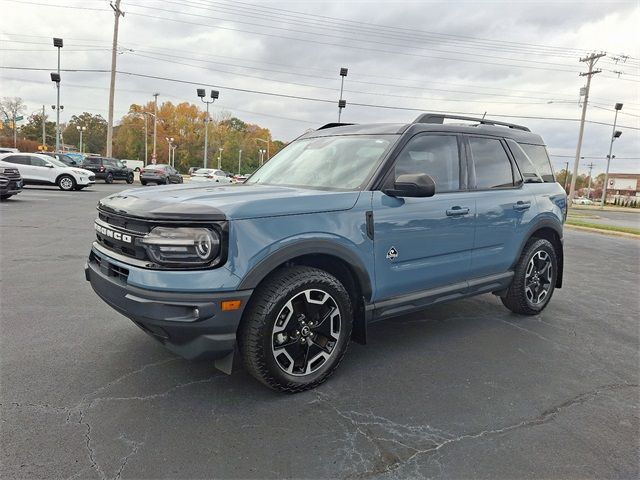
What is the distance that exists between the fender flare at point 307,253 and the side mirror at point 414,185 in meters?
0.60

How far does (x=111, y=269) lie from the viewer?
10.0 feet

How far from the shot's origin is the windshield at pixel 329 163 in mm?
3625

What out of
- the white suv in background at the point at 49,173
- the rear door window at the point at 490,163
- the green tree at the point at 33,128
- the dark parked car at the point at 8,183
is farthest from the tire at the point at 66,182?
the green tree at the point at 33,128

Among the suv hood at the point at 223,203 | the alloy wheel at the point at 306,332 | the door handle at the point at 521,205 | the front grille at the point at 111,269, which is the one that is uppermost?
the door handle at the point at 521,205

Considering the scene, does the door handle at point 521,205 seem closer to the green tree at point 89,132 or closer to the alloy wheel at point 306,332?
the alloy wheel at point 306,332

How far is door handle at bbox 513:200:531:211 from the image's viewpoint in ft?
14.9

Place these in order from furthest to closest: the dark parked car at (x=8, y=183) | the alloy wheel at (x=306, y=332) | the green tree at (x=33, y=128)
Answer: the green tree at (x=33, y=128) → the dark parked car at (x=8, y=183) → the alloy wheel at (x=306, y=332)

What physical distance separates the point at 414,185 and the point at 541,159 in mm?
2869

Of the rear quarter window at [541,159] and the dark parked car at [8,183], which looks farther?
the dark parked car at [8,183]

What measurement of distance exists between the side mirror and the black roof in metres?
0.67

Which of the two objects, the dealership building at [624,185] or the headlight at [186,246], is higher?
the dealership building at [624,185]

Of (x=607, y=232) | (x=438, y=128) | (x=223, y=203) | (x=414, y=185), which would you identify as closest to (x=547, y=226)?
(x=438, y=128)

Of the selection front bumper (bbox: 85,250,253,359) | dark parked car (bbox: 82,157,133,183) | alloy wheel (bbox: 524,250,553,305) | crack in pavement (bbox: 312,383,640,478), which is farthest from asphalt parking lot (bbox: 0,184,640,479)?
dark parked car (bbox: 82,157,133,183)

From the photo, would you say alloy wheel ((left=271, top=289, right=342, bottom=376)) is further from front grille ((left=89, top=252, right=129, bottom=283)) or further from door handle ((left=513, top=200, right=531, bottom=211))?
door handle ((left=513, top=200, right=531, bottom=211))
